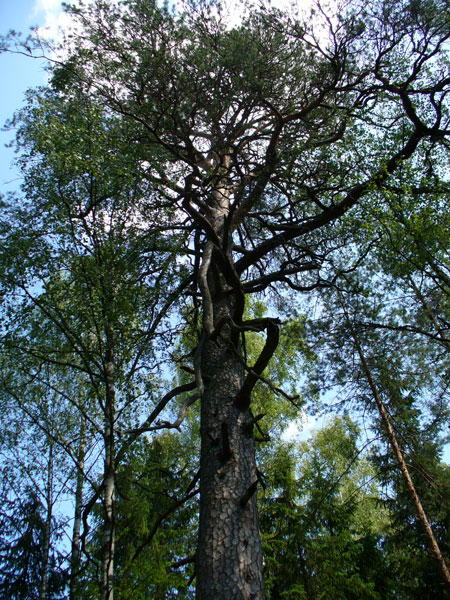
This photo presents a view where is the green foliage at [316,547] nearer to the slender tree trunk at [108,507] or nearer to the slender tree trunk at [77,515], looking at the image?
the slender tree trunk at [77,515]

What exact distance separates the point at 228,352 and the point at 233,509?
1.76m

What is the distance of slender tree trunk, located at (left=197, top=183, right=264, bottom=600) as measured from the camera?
3.18 m

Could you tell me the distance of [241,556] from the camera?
328cm

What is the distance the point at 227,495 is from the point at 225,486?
0.09m

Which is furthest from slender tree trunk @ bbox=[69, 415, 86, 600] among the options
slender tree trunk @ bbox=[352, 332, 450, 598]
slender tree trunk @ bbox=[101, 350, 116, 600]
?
slender tree trunk @ bbox=[352, 332, 450, 598]

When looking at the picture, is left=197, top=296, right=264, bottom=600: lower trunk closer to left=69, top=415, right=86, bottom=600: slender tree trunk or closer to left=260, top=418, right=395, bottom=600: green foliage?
left=69, top=415, right=86, bottom=600: slender tree trunk

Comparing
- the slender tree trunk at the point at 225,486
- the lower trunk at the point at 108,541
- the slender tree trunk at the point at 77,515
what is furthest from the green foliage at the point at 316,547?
the lower trunk at the point at 108,541

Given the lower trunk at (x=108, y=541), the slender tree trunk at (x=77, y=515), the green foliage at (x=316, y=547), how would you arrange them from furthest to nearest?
the green foliage at (x=316, y=547)
the slender tree trunk at (x=77, y=515)
the lower trunk at (x=108, y=541)

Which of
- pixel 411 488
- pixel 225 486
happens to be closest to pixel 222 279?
pixel 225 486

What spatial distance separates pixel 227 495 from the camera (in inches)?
143

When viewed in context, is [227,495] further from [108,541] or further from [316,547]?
[316,547]

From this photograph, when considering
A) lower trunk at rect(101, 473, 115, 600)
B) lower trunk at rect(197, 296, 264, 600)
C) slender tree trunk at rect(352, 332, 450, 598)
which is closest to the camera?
lower trunk at rect(197, 296, 264, 600)

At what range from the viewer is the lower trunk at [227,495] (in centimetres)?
317

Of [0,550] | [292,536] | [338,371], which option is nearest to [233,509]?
[338,371]
